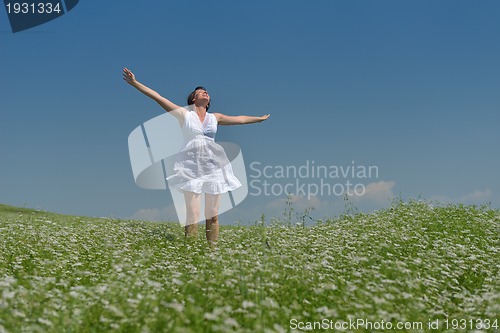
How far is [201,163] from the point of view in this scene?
12.2 metres

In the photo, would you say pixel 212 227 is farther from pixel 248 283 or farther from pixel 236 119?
pixel 248 283

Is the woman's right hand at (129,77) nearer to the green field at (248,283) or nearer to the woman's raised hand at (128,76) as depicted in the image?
the woman's raised hand at (128,76)

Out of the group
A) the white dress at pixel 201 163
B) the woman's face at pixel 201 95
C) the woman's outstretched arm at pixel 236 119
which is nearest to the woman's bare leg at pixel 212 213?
the white dress at pixel 201 163

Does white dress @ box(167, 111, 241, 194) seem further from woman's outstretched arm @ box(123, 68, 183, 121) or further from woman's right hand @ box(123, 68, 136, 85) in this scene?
woman's right hand @ box(123, 68, 136, 85)

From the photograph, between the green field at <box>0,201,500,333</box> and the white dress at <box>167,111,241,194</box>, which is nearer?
the green field at <box>0,201,500,333</box>

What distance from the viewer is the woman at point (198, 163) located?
12.1 metres

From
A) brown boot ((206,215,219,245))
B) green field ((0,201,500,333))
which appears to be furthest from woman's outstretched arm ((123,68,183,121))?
green field ((0,201,500,333))

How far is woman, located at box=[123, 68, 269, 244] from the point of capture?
12078mm

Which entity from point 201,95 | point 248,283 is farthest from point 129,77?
point 248,283

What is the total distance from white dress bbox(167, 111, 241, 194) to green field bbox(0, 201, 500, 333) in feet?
4.10

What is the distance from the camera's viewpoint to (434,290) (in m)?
8.68

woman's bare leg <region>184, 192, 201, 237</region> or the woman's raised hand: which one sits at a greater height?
the woman's raised hand

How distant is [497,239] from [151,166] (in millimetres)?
8892

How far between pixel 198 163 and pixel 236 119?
169 cm
